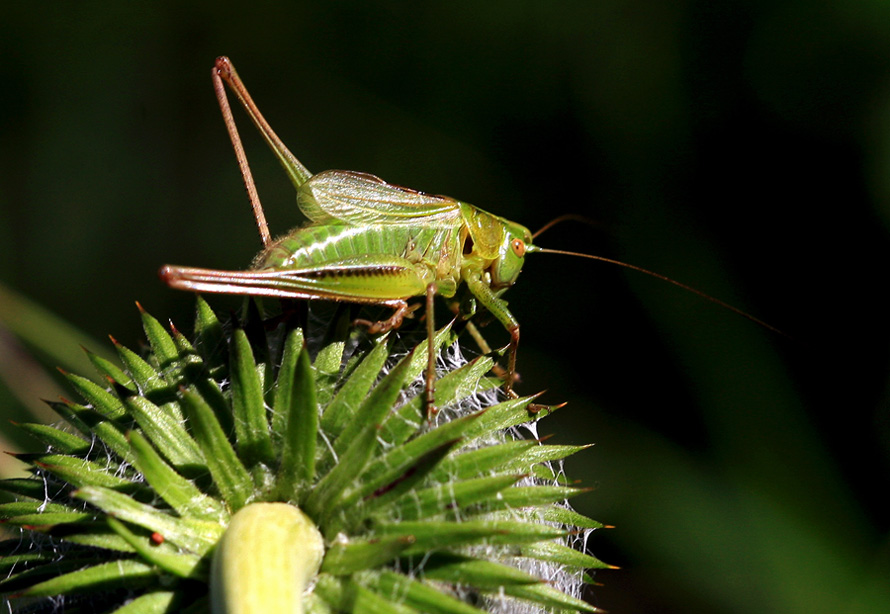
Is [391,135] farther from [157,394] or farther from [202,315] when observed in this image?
[157,394]

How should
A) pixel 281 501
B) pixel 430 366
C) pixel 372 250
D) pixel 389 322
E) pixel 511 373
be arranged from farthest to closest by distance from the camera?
1. pixel 372 250
2. pixel 511 373
3. pixel 389 322
4. pixel 430 366
5. pixel 281 501

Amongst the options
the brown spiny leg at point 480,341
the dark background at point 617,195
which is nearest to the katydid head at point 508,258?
the brown spiny leg at point 480,341

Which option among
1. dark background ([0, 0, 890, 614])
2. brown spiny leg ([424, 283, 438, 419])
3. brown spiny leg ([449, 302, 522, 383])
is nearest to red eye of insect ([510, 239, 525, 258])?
brown spiny leg ([449, 302, 522, 383])

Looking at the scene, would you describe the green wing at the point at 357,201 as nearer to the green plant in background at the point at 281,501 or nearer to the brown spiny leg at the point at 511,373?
the brown spiny leg at the point at 511,373

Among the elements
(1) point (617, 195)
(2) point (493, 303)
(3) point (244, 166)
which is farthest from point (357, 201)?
(1) point (617, 195)

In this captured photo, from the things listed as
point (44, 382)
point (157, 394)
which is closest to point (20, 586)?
point (157, 394)

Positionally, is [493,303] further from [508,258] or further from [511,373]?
[511,373]

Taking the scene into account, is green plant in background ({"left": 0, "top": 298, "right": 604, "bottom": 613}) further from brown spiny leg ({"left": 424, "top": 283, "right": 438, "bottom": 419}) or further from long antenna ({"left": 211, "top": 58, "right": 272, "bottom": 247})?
long antenna ({"left": 211, "top": 58, "right": 272, "bottom": 247})

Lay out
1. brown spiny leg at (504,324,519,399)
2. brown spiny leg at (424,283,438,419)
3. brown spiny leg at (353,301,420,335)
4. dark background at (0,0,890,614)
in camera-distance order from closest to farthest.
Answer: brown spiny leg at (424,283,438,419) < brown spiny leg at (353,301,420,335) < brown spiny leg at (504,324,519,399) < dark background at (0,0,890,614)
